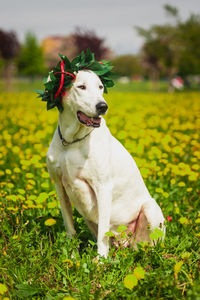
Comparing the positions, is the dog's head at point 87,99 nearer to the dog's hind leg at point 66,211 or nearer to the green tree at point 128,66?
the dog's hind leg at point 66,211

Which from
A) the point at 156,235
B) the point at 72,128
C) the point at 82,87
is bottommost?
the point at 156,235

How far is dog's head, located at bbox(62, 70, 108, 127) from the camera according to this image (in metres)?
2.26

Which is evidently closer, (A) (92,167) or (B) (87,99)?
(B) (87,99)

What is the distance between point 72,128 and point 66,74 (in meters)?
0.42

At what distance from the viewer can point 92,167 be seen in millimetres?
2453

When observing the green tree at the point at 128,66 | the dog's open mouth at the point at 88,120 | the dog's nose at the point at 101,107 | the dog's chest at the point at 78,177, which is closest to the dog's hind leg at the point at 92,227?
the dog's chest at the point at 78,177

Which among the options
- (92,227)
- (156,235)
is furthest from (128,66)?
(156,235)

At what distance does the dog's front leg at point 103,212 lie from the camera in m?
2.49

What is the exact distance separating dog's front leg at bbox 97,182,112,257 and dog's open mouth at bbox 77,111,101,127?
0.51m

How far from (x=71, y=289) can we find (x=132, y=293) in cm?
44

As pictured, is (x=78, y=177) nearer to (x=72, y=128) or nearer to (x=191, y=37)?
(x=72, y=128)

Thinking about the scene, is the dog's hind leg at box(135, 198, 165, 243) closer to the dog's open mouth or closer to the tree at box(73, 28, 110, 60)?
the dog's open mouth

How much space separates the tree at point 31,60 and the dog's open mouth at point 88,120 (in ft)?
172

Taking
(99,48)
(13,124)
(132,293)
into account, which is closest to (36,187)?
(132,293)
